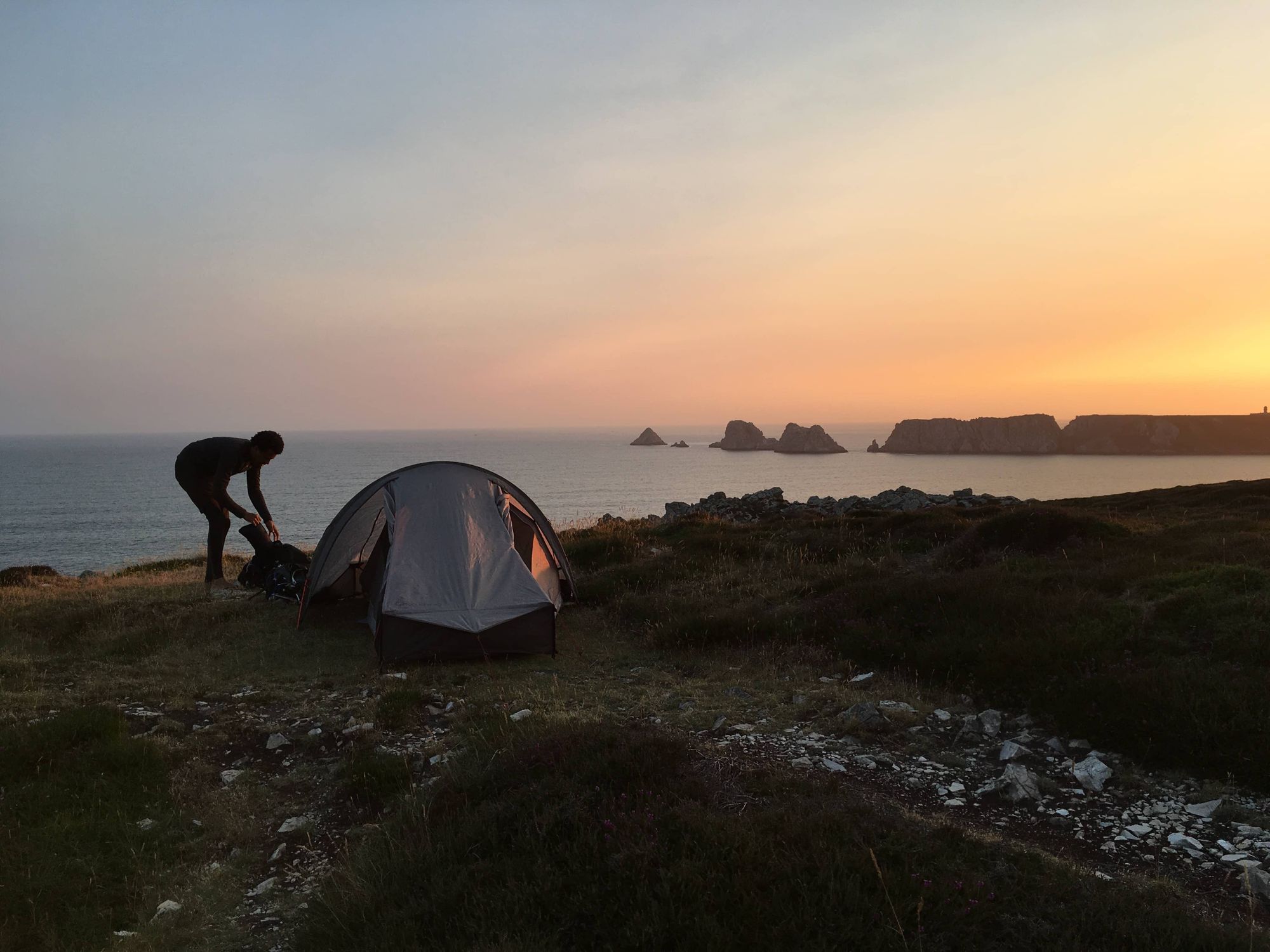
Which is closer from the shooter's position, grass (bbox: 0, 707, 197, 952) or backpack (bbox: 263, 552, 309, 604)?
grass (bbox: 0, 707, 197, 952)

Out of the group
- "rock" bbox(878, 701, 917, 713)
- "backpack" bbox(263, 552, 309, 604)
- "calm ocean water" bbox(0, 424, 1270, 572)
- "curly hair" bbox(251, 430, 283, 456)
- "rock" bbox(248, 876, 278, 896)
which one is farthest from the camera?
"calm ocean water" bbox(0, 424, 1270, 572)

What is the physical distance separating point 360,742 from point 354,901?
2945 millimetres

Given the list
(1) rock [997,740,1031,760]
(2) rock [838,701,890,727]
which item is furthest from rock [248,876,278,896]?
(1) rock [997,740,1031,760]

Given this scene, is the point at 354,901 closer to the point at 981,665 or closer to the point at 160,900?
the point at 160,900

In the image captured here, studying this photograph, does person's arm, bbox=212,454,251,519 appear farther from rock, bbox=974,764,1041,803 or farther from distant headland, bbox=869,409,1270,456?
distant headland, bbox=869,409,1270,456

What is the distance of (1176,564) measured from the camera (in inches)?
384

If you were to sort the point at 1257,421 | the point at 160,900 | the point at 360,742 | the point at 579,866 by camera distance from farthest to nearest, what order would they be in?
the point at 1257,421
the point at 360,742
the point at 160,900
the point at 579,866

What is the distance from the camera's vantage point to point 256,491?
14367 millimetres

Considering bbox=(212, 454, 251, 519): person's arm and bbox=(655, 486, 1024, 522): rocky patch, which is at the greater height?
bbox=(212, 454, 251, 519): person's arm

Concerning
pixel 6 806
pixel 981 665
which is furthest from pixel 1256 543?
pixel 6 806

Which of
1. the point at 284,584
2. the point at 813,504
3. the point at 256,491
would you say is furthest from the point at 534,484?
the point at 284,584

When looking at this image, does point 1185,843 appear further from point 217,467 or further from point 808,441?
point 808,441

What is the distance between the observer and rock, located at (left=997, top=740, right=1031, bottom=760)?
20.1ft

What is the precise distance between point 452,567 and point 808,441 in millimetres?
148098
